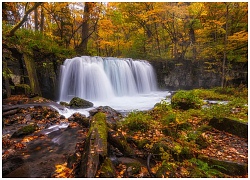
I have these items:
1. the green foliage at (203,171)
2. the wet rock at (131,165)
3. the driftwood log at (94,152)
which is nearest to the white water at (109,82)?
the driftwood log at (94,152)

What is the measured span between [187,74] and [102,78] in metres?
8.75

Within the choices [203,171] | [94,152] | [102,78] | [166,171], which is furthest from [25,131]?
→ [102,78]

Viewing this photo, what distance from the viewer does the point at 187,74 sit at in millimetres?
17031

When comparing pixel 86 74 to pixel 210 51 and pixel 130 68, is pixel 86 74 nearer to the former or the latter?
pixel 130 68

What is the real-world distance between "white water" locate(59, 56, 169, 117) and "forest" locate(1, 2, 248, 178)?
9cm

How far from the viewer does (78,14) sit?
14656 mm

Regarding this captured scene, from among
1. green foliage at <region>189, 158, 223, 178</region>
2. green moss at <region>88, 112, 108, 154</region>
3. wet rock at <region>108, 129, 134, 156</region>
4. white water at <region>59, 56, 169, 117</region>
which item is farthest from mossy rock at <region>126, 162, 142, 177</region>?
white water at <region>59, 56, 169, 117</region>

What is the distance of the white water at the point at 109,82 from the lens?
11795mm

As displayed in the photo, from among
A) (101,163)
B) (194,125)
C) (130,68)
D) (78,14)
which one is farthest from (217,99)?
(78,14)

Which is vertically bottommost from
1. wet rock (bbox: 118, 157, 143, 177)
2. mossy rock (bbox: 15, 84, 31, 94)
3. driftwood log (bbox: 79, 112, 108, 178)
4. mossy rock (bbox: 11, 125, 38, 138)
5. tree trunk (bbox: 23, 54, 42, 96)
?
→ wet rock (bbox: 118, 157, 143, 177)

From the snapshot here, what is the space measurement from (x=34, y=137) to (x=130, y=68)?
11.6m

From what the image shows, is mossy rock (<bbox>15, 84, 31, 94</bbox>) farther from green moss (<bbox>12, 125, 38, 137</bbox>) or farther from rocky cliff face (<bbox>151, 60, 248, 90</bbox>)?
rocky cliff face (<bbox>151, 60, 248, 90</bbox>)

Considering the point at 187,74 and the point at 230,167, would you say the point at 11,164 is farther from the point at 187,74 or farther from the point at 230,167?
the point at 187,74

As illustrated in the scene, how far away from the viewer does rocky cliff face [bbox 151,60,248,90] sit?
1616 cm
